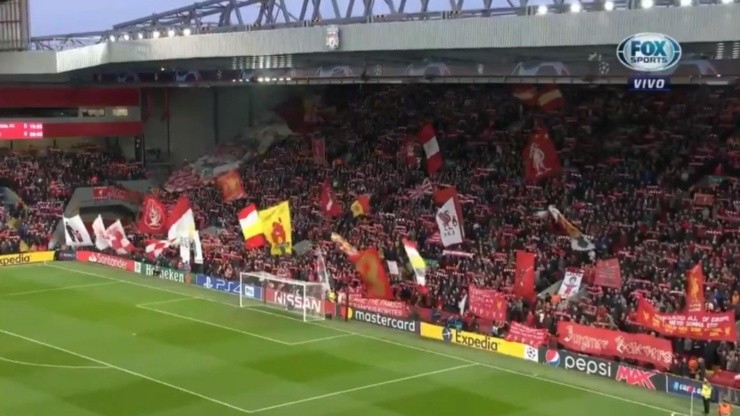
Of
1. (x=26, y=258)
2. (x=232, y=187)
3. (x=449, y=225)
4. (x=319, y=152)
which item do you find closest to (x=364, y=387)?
(x=449, y=225)

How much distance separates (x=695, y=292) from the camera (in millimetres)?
30172

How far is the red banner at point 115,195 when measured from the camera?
204 feet

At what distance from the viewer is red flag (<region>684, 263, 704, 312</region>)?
29.9 m

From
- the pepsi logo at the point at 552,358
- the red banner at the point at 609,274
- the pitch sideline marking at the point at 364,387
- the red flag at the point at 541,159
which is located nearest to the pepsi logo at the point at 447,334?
the pitch sideline marking at the point at 364,387

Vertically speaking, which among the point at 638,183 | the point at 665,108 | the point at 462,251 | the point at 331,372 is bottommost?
the point at 331,372

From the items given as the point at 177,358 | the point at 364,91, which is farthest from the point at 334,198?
the point at 177,358

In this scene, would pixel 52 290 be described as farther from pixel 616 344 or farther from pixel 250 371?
pixel 616 344

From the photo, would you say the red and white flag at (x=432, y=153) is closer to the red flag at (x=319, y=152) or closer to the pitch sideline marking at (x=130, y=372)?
the red flag at (x=319, y=152)

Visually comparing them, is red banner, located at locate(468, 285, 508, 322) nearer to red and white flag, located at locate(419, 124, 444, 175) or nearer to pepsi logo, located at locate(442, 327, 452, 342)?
pepsi logo, located at locate(442, 327, 452, 342)

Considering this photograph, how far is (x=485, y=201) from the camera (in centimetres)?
4491

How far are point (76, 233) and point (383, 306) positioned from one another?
906 inches

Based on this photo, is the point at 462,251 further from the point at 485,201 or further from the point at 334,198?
the point at 334,198

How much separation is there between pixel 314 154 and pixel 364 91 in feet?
19.5

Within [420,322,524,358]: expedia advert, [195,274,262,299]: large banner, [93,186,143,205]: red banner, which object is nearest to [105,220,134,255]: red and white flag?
[195,274,262,299]: large banner
